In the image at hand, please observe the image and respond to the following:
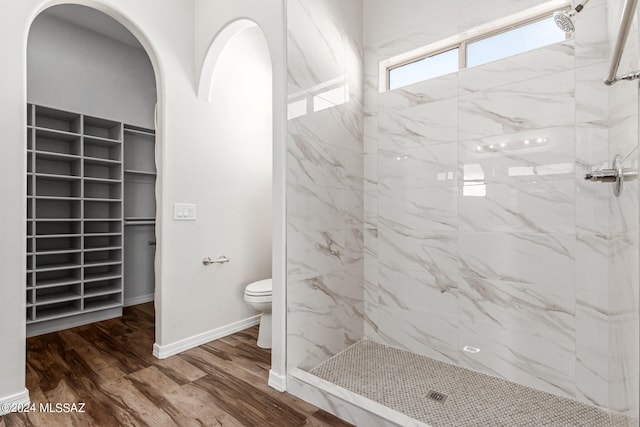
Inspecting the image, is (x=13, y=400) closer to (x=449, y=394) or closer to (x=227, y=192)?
(x=227, y=192)

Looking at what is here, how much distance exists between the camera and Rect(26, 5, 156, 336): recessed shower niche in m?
2.81

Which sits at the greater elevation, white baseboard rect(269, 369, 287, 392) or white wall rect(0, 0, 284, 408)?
white wall rect(0, 0, 284, 408)

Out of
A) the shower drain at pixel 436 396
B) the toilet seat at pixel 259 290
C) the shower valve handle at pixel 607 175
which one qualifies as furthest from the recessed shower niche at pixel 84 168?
the shower valve handle at pixel 607 175

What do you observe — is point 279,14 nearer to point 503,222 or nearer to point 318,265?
point 318,265

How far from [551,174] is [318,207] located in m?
1.37

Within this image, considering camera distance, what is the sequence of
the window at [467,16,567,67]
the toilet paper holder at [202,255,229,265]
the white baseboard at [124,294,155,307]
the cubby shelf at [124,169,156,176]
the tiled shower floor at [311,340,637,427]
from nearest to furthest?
the tiled shower floor at [311,340,637,427] → the window at [467,16,567,67] → the toilet paper holder at [202,255,229,265] → the cubby shelf at [124,169,156,176] → the white baseboard at [124,294,155,307]

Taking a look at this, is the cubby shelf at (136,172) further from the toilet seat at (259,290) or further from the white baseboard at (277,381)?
the white baseboard at (277,381)

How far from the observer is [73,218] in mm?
2975

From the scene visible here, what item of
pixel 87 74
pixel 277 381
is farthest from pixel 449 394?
pixel 87 74

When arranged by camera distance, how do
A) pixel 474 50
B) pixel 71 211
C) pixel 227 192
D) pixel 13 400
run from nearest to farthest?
pixel 13 400
pixel 474 50
pixel 227 192
pixel 71 211

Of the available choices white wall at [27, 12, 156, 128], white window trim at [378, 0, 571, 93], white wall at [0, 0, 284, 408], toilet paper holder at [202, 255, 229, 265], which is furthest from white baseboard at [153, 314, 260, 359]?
white wall at [27, 12, 156, 128]

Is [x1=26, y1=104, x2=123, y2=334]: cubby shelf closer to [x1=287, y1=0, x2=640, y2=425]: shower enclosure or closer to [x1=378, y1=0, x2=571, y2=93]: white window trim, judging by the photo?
[x1=287, y1=0, x2=640, y2=425]: shower enclosure

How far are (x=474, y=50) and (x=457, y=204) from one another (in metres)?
1.02

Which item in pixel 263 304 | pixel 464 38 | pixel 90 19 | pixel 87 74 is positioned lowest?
pixel 263 304
